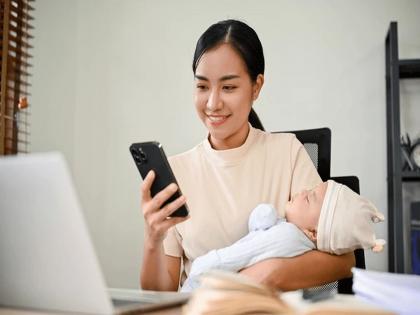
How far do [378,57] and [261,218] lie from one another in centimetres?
180

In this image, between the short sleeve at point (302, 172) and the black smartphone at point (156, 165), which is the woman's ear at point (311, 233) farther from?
the black smartphone at point (156, 165)

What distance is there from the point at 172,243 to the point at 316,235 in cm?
40

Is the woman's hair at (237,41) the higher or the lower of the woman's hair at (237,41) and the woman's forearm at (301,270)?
the higher

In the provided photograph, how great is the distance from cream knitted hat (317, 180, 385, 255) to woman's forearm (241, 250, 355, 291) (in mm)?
31

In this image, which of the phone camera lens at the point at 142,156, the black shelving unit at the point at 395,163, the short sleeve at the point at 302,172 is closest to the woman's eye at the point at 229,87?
the short sleeve at the point at 302,172

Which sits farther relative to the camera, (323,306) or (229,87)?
(229,87)

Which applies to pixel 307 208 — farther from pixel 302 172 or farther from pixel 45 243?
pixel 45 243

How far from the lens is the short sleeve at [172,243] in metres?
1.44

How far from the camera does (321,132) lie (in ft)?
5.16

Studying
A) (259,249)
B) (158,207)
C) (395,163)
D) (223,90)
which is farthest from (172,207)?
(395,163)

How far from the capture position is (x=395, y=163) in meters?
2.42

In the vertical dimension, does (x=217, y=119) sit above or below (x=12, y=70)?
below

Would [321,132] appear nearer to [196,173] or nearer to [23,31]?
[196,173]

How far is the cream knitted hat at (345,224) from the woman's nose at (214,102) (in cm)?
40
